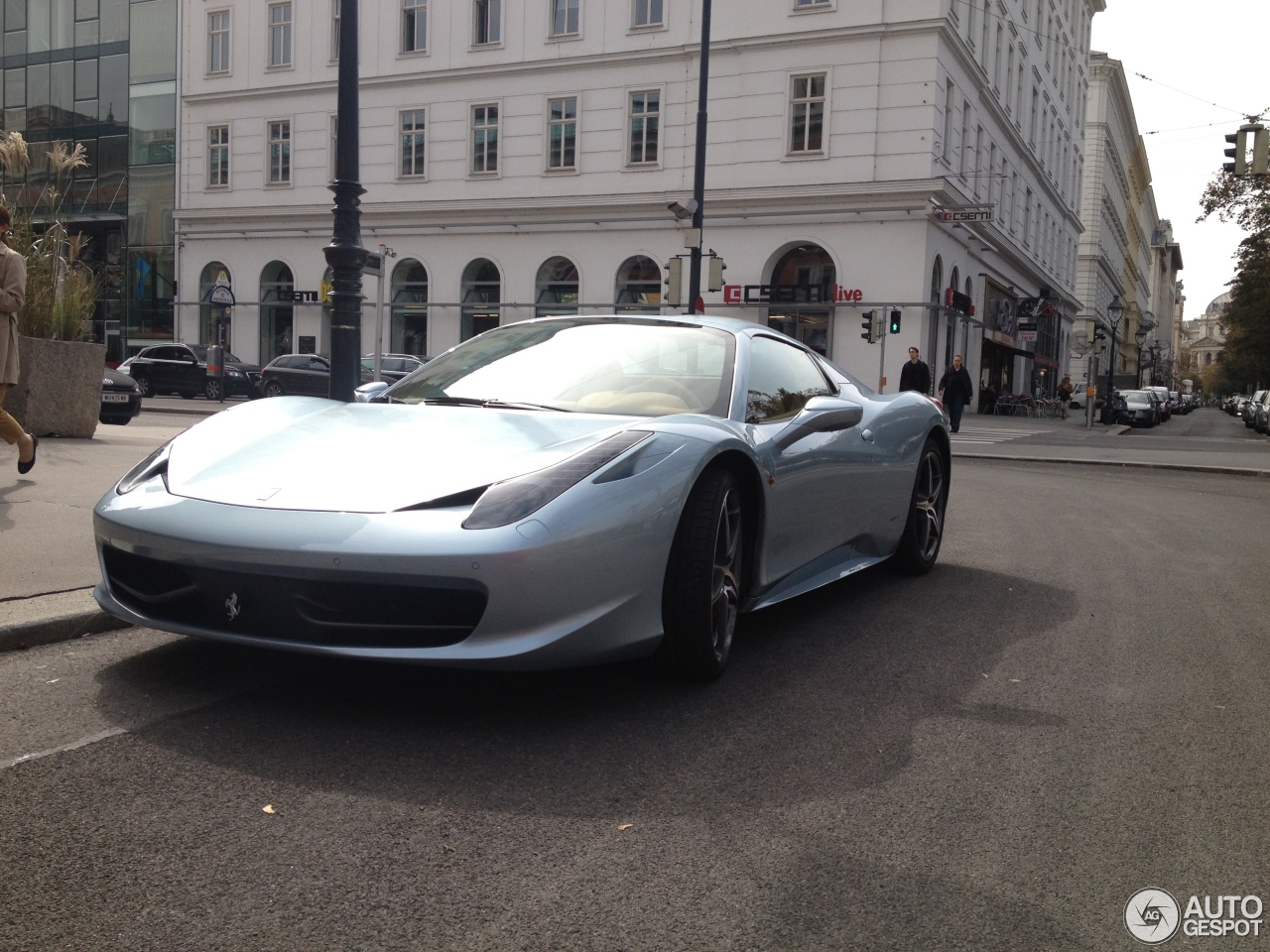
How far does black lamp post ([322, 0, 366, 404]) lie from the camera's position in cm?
840

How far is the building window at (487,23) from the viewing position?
115 feet

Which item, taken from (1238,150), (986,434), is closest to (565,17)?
(986,434)

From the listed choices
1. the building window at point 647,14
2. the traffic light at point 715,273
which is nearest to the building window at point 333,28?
the building window at point 647,14

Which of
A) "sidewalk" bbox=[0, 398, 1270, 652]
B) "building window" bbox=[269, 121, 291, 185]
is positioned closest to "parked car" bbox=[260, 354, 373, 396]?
"building window" bbox=[269, 121, 291, 185]

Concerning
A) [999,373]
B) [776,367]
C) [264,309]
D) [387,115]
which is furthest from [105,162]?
[776,367]

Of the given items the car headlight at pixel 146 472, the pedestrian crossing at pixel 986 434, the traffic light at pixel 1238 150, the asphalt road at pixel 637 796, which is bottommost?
the asphalt road at pixel 637 796

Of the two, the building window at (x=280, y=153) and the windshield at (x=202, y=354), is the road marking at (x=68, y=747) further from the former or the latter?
the building window at (x=280, y=153)

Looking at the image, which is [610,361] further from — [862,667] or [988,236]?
[988,236]

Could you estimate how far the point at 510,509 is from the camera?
3.32 m

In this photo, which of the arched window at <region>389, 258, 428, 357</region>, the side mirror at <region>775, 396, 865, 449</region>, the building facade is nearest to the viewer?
the side mirror at <region>775, 396, 865, 449</region>

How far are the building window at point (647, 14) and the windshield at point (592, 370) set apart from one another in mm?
29842

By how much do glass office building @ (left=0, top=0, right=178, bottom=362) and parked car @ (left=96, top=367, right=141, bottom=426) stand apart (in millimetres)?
26726

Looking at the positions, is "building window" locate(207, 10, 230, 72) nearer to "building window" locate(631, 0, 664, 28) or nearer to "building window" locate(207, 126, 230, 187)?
"building window" locate(207, 126, 230, 187)

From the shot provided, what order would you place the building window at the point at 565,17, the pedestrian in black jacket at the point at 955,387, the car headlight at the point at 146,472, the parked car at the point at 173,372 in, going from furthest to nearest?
the building window at the point at 565,17 < the parked car at the point at 173,372 < the pedestrian in black jacket at the point at 955,387 < the car headlight at the point at 146,472
